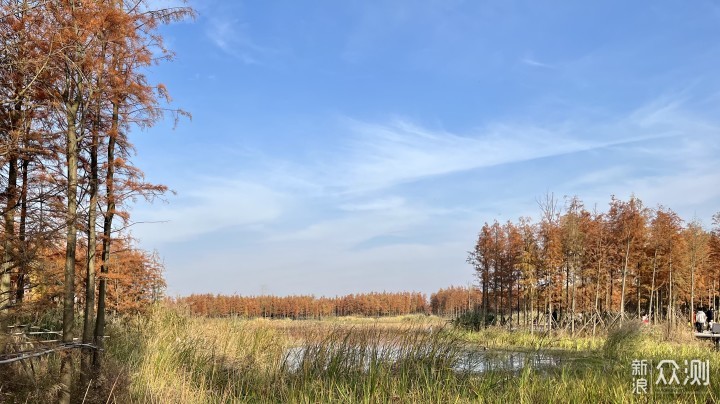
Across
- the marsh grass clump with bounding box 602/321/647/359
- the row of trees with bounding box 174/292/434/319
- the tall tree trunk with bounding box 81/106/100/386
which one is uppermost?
the tall tree trunk with bounding box 81/106/100/386

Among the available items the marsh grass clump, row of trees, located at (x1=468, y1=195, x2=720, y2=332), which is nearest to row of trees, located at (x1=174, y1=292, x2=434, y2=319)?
row of trees, located at (x1=468, y1=195, x2=720, y2=332)

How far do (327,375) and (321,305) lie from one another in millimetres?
69993

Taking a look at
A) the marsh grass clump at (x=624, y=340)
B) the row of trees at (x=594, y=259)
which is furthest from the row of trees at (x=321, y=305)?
the marsh grass clump at (x=624, y=340)

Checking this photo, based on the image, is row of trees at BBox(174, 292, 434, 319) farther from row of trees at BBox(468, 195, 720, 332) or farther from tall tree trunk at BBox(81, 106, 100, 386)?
tall tree trunk at BBox(81, 106, 100, 386)

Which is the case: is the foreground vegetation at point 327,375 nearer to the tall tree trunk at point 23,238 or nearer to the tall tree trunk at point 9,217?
the tall tree trunk at point 23,238

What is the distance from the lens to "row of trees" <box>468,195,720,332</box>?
22.0m

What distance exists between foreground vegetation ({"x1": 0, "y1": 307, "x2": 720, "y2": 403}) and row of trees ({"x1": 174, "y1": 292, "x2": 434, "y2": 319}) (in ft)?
189

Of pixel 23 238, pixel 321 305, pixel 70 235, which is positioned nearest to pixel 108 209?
pixel 23 238

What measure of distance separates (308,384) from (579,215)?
18.9 m

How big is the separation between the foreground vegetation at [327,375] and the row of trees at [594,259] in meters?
11.4

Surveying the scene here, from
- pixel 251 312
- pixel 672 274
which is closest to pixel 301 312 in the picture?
pixel 251 312

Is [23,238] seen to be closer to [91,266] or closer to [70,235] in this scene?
[70,235]

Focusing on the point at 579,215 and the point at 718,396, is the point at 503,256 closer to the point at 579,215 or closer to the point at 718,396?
the point at 579,215

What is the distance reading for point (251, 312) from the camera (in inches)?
2655
